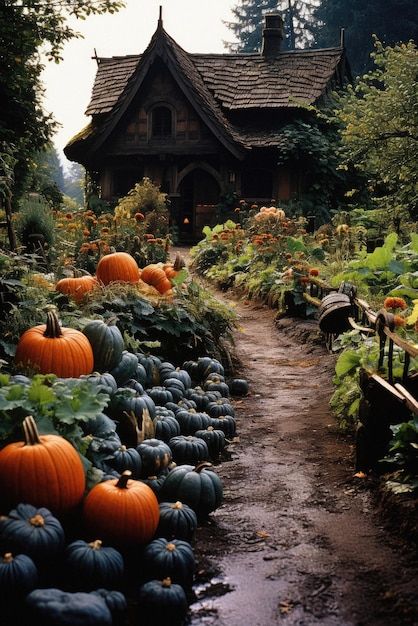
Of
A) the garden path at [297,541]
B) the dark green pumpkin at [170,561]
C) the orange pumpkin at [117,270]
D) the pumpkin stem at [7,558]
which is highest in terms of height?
the orange pumpkin at [117,270]

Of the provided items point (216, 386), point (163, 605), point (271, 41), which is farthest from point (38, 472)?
point (271, 41)

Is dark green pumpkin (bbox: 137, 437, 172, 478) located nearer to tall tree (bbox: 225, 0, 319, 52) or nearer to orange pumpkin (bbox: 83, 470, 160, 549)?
orange pumpkin (bbox: 83, 470, 160, 549)

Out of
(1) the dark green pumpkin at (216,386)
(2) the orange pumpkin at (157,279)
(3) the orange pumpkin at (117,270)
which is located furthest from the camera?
(2) the orange pumpkin at (157,279)

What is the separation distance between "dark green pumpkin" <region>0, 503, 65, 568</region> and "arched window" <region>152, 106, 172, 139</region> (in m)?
19.3

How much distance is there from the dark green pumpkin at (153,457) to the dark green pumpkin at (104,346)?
1.12 meters

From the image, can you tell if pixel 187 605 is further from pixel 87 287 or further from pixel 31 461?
pixel 87 287

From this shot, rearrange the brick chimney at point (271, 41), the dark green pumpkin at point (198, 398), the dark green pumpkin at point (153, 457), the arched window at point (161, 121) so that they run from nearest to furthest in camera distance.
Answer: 1. the dark green pumpkin at point (153, 457)
2. the dark green pumpkin at point (198, 398)
3. the arched window at point (161, 121)
4. the brick chimney at point (271, 41)

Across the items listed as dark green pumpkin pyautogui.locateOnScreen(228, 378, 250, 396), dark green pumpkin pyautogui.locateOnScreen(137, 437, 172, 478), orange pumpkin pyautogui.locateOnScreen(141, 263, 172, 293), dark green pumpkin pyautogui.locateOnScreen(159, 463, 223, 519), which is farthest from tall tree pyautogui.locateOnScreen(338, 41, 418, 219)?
dark green pumpkin pyautogui.locateOnScreen(159, 463, 223, 519)

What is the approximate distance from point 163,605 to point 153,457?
132cm

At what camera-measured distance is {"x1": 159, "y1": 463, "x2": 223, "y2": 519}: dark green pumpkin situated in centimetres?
397

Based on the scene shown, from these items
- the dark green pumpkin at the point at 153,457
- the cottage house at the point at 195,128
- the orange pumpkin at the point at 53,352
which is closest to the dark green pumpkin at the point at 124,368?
the orange pumpkin at the point at 53,352

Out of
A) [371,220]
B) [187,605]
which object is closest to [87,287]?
[187,605]

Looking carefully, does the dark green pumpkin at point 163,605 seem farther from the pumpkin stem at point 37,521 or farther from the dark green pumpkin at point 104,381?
the dark green pumpkin at point 104,381

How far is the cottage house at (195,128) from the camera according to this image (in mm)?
20484
